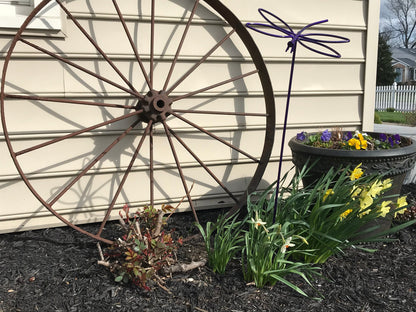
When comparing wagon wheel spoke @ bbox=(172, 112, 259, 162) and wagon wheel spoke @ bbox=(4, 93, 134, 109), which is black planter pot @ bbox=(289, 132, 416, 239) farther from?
wagon wheel spoke @ bbox=(4, 93, 134, 109)

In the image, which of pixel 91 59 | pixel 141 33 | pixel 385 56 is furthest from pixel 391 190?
pixel 385 56

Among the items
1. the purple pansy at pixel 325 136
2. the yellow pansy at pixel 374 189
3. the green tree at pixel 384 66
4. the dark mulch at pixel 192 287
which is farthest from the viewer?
the green tree at pixel 384 66

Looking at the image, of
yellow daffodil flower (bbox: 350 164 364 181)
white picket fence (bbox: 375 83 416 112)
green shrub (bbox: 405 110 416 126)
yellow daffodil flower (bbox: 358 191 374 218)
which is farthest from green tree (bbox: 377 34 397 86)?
yellow daffodil flower (bbox: 358 191 374 218)

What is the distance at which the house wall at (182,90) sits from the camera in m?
2.32

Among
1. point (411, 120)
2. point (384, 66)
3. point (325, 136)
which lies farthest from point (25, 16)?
point (384, 66)

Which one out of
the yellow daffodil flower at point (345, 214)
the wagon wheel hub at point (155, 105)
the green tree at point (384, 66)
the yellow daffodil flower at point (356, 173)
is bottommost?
the yellow daffodil flower at point (345, 214)

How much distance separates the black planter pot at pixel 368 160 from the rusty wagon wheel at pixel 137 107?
0.45 meters

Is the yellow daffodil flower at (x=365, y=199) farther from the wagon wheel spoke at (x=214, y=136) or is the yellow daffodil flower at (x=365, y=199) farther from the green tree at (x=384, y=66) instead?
the green tree at (x=384, y=66)

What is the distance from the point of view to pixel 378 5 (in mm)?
2936

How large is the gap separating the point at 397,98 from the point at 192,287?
1642cm

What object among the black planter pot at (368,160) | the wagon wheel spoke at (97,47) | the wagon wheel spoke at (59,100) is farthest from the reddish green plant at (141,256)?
the black planter pot at (368,160)

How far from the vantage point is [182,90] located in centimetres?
256

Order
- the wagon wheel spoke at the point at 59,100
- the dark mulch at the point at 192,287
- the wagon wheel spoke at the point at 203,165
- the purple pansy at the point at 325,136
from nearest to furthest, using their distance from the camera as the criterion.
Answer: the dark mulch at the point at 192,287 → the wagon wheel spoke at the point at 59,100 → the purple pansy at the point at 325,136 → the wagon wheel spoke at the point at 203,165

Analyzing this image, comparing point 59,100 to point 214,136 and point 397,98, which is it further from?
point 397,98
